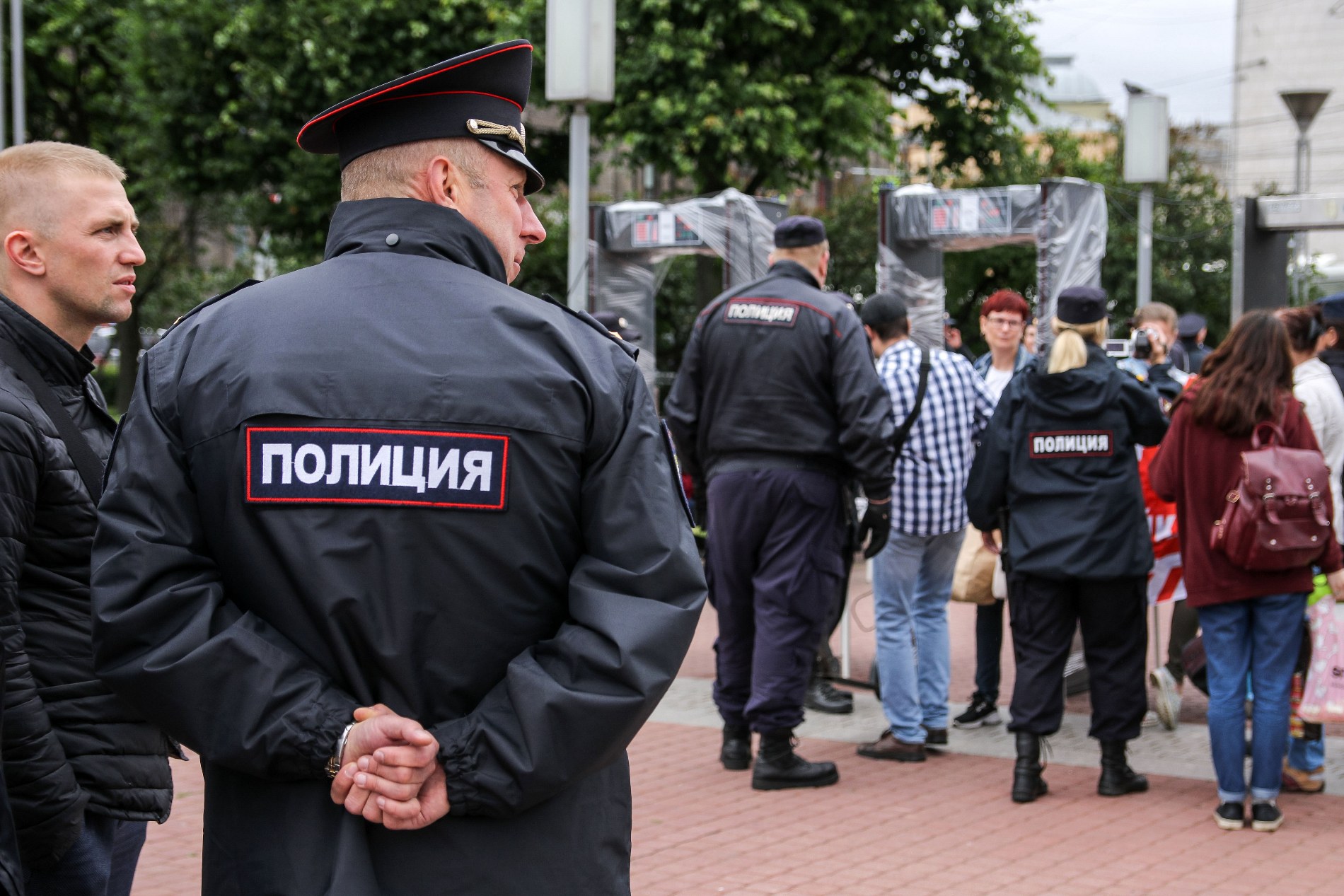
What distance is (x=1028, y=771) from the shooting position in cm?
593

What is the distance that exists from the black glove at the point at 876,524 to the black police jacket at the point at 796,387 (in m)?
0.09

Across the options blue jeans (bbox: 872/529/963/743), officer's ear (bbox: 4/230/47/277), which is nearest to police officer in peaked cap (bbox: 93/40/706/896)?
officer's ear (bbox: 4/230/47/277)

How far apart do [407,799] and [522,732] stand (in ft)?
0.58

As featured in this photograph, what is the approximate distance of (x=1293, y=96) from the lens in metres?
16.3

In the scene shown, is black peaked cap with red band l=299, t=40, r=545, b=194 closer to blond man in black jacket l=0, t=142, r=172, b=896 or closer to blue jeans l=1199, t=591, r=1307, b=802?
blond man in black jacket l=0, t=142, r=172, b=896

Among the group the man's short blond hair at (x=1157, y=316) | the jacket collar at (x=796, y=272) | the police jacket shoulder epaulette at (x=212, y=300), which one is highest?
the jacket collar at (x=796, y=272)

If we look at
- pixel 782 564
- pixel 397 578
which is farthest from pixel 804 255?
pixel 397 578

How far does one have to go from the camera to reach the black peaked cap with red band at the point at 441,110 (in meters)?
2.22

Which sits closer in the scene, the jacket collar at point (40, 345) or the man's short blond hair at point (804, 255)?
the jacket collar at point (40, 345)

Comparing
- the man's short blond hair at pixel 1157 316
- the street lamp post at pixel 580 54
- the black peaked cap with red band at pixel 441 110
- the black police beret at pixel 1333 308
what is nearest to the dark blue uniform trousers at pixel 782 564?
the black police beret at pixel 1333 308

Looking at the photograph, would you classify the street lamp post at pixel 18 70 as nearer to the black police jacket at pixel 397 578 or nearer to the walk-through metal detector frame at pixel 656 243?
the walk-through metal detector frame at pixel 656 243

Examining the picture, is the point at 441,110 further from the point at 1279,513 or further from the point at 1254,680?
the point at 1254,680

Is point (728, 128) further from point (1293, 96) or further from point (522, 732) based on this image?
point (522, 732)

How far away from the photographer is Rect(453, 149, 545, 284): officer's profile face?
228 centimetres
